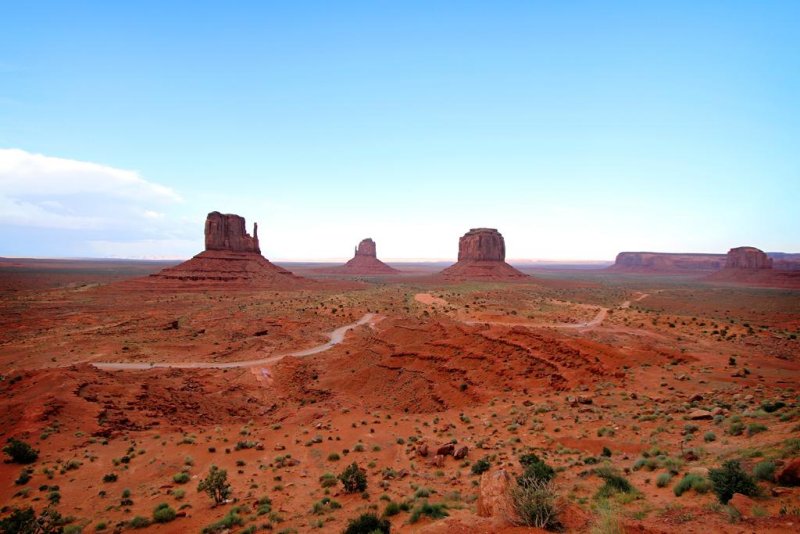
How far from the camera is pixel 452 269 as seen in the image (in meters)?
134

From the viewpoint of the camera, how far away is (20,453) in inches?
639

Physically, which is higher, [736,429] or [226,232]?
[226,232]

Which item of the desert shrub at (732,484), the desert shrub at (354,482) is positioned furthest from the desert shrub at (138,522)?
the desert shrub at (732,484)

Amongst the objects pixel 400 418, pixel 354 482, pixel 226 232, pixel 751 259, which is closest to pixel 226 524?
pixel 354 482

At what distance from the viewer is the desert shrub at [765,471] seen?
8.64 metres

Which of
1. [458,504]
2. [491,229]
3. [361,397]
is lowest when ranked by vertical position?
[361,397]

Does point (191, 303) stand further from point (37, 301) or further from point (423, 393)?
point (423, 393)

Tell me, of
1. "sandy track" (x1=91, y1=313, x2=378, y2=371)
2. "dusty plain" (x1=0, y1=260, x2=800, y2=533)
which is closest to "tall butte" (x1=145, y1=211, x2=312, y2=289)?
"dusty plain" (x1=0, y1=260, x2=800, y2=533)

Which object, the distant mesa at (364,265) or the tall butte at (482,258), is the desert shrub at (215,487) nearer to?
the tall butte at (482,258)

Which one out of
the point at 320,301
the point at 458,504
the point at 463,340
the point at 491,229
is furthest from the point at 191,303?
the point at 491,229

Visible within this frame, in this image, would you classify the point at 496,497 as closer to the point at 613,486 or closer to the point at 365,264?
the point at 613,486

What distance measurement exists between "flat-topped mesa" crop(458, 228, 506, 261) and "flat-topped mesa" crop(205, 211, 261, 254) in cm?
7023

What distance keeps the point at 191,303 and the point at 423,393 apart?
5437 centimetres

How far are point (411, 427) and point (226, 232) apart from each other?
91095 mm
